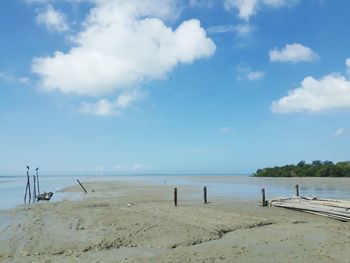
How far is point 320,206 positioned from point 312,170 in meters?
90.3

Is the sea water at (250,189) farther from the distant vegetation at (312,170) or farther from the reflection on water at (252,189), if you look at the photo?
the distant vegetation at (312,170)

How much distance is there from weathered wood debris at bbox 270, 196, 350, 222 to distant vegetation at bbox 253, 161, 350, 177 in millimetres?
78111

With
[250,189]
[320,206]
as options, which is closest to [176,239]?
[320,206]

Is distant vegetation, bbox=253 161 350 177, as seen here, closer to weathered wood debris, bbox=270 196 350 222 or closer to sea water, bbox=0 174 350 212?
sea water, bbox=0 174 350 212

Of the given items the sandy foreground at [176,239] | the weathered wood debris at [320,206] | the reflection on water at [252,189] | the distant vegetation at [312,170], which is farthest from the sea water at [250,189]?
the sandy foreground at [176,239]

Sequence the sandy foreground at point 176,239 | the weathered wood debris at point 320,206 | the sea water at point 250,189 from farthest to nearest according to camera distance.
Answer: the sea water at point 250,189
the weathered wood debris at point 320,206
the sandy foreground at point 176,239

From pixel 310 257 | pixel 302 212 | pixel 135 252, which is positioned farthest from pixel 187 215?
pixel 310 257

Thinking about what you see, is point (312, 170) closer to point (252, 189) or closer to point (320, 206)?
point (252, 189)

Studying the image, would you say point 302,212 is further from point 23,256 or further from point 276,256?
point 23,256

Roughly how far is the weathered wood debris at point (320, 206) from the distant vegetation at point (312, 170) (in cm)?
7811

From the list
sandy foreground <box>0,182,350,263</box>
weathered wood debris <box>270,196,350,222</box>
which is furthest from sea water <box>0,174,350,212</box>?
sandy foreground <box>0,182,350,263</box>

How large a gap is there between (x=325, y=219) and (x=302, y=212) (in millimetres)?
3440

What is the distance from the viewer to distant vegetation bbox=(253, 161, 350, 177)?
10331 cm

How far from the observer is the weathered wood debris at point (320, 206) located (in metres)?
22.6
